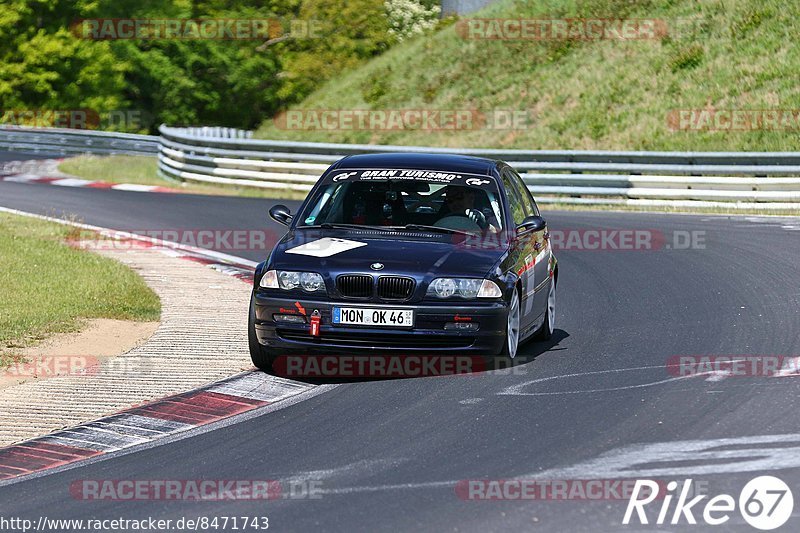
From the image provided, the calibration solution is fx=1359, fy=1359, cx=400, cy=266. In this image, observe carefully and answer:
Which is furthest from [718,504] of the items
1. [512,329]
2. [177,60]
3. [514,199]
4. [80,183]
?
[177,60]

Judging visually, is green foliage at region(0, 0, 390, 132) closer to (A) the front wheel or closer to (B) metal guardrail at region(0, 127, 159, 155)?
(B) metal guardrail at region(0, 127, 159, 155)

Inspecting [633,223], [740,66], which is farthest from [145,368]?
[740,66]

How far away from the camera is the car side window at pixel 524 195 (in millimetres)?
11422

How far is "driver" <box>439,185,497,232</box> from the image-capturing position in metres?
10.4

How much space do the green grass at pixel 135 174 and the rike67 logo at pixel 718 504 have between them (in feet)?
66.9

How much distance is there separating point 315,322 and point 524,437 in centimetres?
224

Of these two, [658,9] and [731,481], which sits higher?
[658,9]

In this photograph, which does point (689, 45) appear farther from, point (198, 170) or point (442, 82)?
point (198, 170)

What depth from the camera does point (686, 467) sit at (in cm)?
672

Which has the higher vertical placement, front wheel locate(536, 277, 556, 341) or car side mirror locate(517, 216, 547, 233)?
car side mirror locate(517, 216, 547, 233)

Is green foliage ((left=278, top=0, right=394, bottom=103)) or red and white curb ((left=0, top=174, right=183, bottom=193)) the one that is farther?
green foliage ((left=278, top=0, right=394, bottom=103))

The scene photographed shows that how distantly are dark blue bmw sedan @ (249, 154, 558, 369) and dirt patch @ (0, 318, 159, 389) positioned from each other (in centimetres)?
150

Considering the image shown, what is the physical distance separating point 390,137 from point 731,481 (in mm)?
32328

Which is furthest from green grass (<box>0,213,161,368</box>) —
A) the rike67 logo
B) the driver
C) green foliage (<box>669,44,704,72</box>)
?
green foliage (<box>669,44,704,72</box>)
